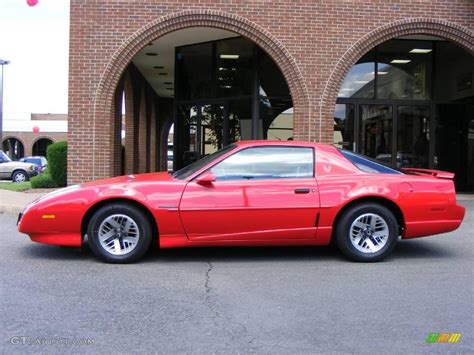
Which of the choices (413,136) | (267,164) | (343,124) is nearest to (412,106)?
(413,136)

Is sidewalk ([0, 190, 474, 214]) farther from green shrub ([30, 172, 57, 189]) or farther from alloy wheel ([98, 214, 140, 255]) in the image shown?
alloy wheel ([98, 214, 140, 255])

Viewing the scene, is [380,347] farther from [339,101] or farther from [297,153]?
[339,101]

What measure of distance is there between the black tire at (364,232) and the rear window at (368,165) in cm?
49

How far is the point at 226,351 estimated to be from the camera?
12.6ft

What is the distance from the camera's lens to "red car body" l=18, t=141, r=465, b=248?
6.34 m

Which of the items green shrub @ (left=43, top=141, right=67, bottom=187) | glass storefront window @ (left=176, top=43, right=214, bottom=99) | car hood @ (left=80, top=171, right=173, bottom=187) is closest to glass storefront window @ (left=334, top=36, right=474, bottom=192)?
glass storefront window @ (left=176, top=43, right=214, bottom=99)

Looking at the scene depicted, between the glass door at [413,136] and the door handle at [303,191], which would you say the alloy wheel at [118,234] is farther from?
the glass door at [413,136]

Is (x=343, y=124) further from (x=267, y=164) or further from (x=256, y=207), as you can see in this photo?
(x=256, y=207)

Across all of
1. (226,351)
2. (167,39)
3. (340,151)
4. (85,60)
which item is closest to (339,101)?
(167,39)

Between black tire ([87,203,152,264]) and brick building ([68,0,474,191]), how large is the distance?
584 cm

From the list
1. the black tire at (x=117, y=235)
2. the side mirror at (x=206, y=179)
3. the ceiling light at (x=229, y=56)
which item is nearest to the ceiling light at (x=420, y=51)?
the ceiling light at (x=229, y=56)

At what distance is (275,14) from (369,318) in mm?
8852

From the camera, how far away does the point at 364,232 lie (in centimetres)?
669

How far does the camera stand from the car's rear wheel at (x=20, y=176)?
26469mm
